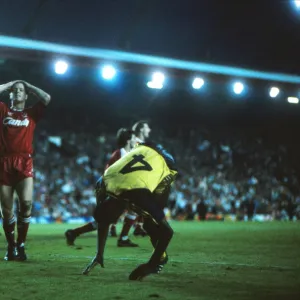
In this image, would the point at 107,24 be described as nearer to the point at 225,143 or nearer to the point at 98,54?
the point at 98,54

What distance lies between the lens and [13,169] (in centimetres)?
773

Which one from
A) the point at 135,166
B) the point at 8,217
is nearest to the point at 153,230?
the point at 135,166

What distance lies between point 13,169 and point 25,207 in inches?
21.7

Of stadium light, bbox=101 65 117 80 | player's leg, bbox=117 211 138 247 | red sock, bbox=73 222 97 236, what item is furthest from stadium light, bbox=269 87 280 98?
red sock, bbox=73 222 97 236

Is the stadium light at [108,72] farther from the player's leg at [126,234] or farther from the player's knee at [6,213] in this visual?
the player's knee at [6,213]

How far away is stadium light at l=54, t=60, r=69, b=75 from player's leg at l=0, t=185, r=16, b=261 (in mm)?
10927

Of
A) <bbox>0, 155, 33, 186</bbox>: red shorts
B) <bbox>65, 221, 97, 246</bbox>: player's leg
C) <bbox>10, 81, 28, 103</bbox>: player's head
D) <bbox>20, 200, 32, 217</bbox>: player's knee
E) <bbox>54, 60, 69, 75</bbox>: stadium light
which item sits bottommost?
<bbox>65, 221, 97, 246</bbox>: player's leg

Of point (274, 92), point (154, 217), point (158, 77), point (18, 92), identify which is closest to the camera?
point (154, 217)

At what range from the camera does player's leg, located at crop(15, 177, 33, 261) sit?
7.74 metres

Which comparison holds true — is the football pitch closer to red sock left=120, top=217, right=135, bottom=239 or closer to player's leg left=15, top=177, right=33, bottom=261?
player's leg left=15, top=177, right=33, bottom=261

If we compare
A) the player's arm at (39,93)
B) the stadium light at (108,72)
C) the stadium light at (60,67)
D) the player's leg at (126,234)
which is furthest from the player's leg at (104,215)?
the stadium light at (108,72)

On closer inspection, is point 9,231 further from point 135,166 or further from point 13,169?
point 135,166

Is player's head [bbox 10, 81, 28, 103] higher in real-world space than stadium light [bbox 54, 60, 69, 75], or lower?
lower

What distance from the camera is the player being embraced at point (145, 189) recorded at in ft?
19.5
